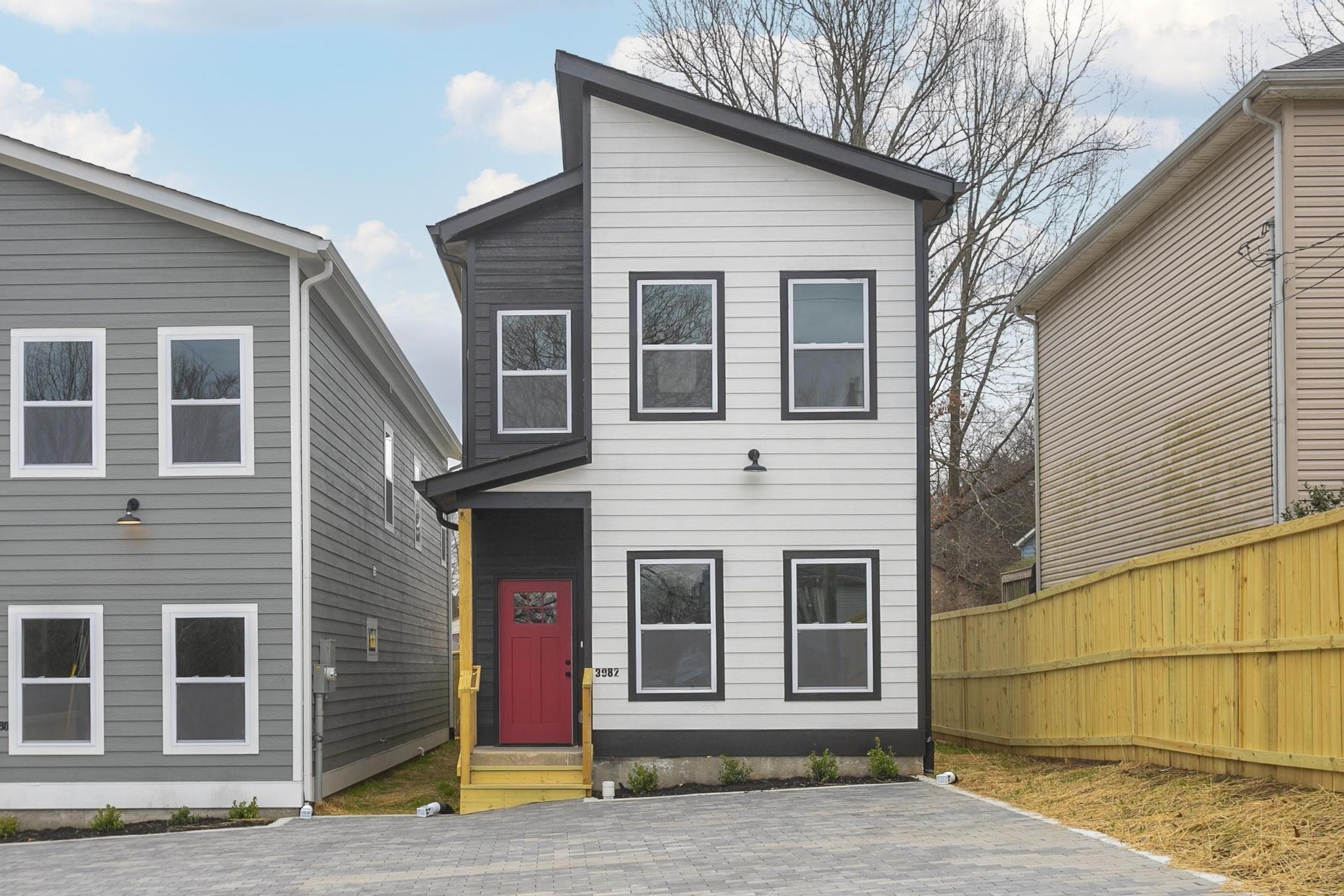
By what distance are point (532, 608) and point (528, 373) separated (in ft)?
9.58

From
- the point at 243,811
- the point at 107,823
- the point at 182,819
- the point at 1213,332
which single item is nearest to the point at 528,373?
the point at 243,811

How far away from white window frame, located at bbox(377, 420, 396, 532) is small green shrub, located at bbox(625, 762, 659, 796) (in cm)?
732

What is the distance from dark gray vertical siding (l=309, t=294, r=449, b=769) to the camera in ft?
53.2

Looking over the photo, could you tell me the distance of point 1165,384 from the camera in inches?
681

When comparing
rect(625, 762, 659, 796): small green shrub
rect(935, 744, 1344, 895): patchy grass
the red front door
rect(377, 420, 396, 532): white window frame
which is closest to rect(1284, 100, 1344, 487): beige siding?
rect(935, 744, 1344, 895): patchy grass

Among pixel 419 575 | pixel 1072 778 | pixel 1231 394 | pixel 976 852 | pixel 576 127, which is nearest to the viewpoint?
pixel 976 852

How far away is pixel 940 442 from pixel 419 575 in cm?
1095

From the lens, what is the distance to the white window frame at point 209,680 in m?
14.7

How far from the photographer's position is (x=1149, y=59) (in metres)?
28.1

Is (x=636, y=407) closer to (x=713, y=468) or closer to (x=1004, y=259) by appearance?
(x=713, y=468)

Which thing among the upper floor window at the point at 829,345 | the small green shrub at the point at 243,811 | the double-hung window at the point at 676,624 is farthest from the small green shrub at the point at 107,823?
the upper floor window at the point at 829,345

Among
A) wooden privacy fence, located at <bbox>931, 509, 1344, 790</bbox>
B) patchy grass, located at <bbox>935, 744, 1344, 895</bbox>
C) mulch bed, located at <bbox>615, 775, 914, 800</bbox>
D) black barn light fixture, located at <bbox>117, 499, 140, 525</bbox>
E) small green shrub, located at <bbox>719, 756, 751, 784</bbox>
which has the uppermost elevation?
black barn light fixture, located at <bbox>117, 499, 140, 525</bbox>

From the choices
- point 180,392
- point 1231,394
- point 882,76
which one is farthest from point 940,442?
point 180,392

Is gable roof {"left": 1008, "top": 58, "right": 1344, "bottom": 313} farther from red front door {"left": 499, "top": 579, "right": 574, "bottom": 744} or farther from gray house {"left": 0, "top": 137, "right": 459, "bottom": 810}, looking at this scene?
gray house {"left": 0, "top": 137, "right": 459, "bottom": 810}
